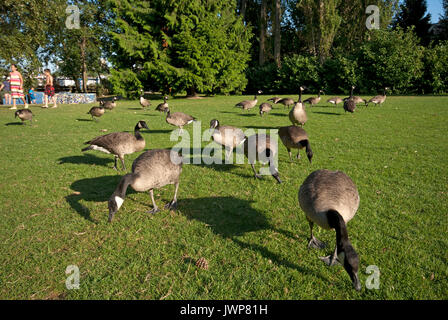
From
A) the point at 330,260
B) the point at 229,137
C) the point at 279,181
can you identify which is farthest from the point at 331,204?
the point at 229,137

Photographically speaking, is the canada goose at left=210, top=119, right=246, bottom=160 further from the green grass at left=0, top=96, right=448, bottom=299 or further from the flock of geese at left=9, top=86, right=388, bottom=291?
the green grass at left=0, top=96, right=448, bottom=299

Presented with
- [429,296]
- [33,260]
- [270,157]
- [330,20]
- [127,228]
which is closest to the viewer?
[429,296]

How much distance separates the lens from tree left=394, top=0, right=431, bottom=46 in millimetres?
45906

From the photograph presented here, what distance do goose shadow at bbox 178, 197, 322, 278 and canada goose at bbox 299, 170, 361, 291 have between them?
2.51ft

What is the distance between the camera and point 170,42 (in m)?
32.6

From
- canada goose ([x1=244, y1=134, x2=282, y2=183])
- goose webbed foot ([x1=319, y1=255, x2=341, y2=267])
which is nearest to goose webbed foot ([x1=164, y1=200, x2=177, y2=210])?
canada goose ([x1=244, y1=134, x2=282, y2=183])

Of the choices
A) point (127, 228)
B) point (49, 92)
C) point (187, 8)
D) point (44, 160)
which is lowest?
point (127, 228)

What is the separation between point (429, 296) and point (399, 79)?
37558 mm

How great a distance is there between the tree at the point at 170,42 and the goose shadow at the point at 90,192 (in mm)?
27442

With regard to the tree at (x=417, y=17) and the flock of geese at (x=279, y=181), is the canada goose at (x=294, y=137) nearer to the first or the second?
the flock of geese at (x=279, y=181)

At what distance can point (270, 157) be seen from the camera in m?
6.62

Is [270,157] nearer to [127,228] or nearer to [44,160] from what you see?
[127,228]

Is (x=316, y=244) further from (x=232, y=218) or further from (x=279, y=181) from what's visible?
(x=279, y=181)

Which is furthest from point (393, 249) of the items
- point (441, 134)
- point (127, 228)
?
point (441, 134)
